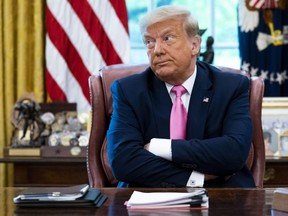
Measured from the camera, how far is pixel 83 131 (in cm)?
448

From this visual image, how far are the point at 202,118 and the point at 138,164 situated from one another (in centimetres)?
37

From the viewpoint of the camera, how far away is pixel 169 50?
3131 millimetres

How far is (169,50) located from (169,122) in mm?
328

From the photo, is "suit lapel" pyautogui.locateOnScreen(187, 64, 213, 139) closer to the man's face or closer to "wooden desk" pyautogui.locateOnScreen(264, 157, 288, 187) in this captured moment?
the man's face

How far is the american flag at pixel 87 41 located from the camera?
505 cm

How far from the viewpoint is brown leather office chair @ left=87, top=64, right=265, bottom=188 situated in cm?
324

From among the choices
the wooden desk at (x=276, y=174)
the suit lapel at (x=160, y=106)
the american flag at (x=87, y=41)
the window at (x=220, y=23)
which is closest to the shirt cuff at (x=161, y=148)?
the suit lapel at (x=160, y=106)

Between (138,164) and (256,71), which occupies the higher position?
(256,71)

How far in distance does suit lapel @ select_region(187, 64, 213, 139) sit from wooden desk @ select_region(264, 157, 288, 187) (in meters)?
1.09

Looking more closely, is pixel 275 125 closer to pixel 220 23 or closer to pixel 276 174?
pixel 276 174

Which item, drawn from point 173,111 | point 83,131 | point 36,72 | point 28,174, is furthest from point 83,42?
point 173,111

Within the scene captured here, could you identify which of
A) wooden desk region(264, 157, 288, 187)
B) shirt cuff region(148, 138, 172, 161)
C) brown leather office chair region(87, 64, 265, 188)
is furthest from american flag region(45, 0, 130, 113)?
shirt cuff region(148, 138, 172, 161)

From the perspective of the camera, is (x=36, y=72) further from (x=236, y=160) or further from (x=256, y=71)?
(x=236, y=160)

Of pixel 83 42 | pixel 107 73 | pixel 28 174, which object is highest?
pixel 83 42
